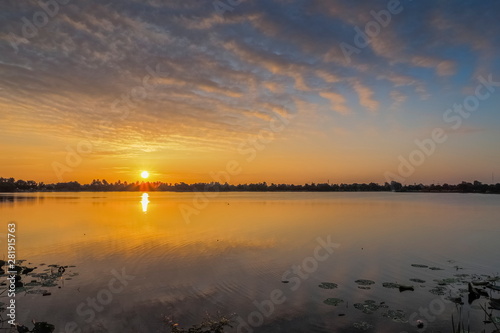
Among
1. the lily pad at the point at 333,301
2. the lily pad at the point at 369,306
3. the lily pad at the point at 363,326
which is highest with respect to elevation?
the lily pad at the point at 369,306

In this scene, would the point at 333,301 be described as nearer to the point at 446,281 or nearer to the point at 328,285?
the point at 328,285

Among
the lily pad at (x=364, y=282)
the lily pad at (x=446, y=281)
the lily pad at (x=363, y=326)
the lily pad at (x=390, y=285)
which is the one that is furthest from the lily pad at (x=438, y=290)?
the lily pad at (x=363, y=326)

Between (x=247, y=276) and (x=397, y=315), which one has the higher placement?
(x=397, y=315)

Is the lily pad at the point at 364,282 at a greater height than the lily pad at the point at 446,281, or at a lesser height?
lesser

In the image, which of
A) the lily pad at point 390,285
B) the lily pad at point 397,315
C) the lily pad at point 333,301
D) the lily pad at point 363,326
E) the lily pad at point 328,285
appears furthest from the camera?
the lily pad at point 328,285

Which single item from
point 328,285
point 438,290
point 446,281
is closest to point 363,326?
point 328,285

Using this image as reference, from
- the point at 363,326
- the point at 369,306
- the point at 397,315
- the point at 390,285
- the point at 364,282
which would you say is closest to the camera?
the point at 363,326

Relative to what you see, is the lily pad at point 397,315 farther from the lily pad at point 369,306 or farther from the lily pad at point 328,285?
the lily pad at point 328,285

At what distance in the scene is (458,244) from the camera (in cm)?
2231

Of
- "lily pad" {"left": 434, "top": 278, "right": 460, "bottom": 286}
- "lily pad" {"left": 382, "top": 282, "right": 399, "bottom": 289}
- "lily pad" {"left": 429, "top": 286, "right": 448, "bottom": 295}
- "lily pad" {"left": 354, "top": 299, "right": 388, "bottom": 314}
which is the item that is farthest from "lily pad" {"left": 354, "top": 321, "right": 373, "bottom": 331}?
"lily pad" {"left": 434, "top": 278, "right": 460, "bottom": 286}

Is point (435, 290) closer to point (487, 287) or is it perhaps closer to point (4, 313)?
point (487, 287)

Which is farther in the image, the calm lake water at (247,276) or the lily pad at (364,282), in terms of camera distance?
the lily pad at (364,282)

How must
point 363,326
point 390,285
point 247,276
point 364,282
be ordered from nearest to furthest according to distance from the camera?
point 363,326, point 390,285, point 364,282, point 247,276

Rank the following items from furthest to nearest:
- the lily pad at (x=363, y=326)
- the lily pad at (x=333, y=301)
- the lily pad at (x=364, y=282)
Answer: the lily pad at (x=364, y=282)
the lily pad at (x=333, y=301)
the lily pad at (x=363, y=326)
